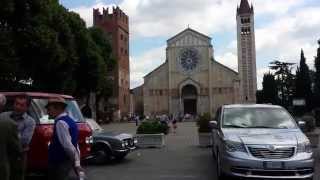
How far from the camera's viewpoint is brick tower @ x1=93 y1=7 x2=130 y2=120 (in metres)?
107

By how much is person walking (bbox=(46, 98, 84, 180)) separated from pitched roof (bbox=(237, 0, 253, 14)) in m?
115

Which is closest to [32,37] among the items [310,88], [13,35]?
[13,35]

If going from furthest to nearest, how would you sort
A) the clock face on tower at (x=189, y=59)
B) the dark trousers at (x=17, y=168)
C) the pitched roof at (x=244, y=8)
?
the pitched roof at (x=244, y=8)
the clock face on tower at (x=189, y=59)
the dark trousers at (x=17, y=168)

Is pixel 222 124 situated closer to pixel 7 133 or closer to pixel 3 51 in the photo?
pixel 7 133

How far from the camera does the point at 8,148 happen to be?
7.84 metres

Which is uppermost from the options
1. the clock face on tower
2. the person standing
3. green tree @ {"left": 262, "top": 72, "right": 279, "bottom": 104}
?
the clock face on tower

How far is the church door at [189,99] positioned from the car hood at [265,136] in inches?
3777

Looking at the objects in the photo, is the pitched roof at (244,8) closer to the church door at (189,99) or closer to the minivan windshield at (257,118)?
the church door at (189,99)

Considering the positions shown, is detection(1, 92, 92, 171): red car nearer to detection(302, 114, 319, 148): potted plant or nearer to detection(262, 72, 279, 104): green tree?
detection(302, 114, 319, 148): potted plant

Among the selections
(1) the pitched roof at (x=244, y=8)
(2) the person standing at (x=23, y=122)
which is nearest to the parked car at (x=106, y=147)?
(2) the person standing at (x=23, y=122)

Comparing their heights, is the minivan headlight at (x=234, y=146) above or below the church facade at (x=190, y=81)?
below

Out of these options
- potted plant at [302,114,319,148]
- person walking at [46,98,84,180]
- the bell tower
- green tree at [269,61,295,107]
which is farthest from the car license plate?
the bell tower

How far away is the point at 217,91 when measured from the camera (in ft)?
355

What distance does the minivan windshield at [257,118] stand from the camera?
13.0 metres
